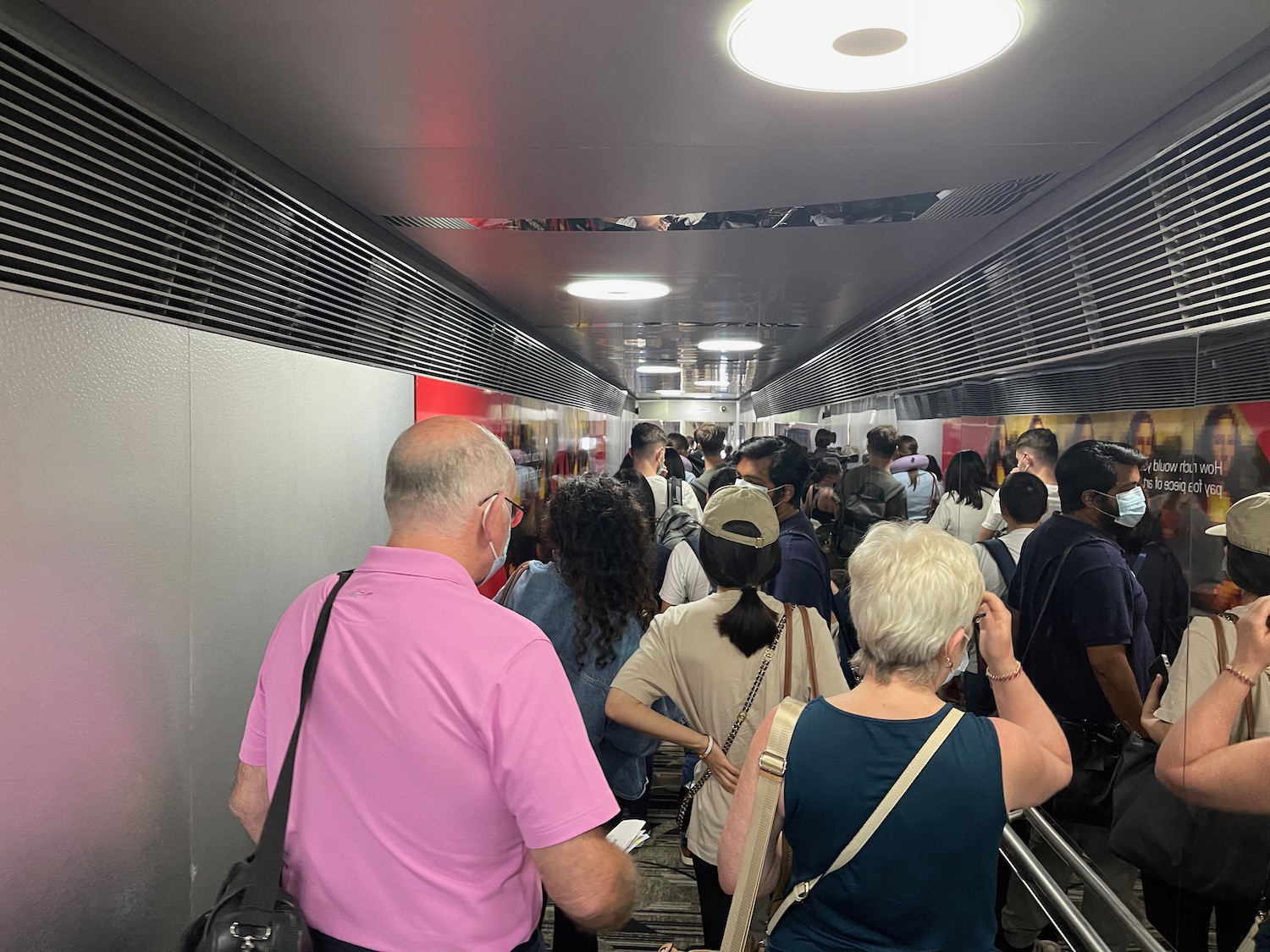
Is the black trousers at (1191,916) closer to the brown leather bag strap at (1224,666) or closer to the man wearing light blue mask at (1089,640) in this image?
the man wearing light blue mask at (1089,640)

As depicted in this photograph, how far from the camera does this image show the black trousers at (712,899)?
2646 mm

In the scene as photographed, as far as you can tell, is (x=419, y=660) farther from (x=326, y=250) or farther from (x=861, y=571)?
(x=326, y=250)

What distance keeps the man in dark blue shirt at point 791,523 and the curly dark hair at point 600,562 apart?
1.68 ft

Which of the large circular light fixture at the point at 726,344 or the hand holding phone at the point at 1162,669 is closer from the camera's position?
the hand holding phone at the point at 1162,669

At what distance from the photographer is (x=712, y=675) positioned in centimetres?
252

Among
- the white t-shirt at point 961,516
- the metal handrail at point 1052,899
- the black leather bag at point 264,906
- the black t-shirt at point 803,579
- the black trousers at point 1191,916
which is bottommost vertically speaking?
the metal handrail at point 1052,899

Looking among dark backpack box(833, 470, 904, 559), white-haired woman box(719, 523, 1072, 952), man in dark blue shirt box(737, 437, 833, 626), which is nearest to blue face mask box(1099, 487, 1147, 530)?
man in dark blue shirt box(737, 437, 833, 626)

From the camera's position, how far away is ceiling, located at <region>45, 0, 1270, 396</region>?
2.04 metres

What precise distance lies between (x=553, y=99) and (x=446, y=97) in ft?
0.97

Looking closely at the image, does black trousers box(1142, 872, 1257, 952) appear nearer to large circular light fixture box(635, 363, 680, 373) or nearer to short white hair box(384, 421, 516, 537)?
short white hair box(384, 421, 516, 537)

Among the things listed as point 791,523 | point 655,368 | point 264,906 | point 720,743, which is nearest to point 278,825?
point 264,906

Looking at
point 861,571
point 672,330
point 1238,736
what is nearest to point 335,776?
point 861,571

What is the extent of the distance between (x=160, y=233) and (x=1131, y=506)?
124 inches

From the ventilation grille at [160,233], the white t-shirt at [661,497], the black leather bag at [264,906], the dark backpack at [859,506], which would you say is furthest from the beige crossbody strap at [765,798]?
the dark backpack at [859,506]
